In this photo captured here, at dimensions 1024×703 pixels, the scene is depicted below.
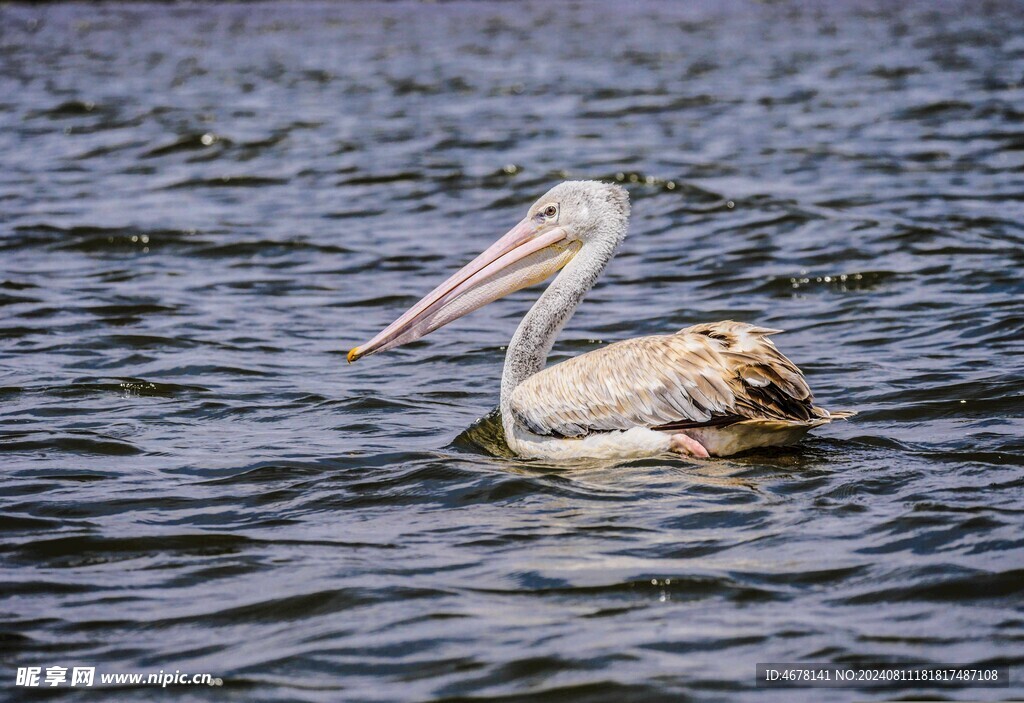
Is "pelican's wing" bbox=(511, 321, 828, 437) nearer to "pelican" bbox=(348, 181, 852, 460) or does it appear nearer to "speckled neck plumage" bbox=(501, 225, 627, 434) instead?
"pelican" bbox=(348, 181, 852, 460)

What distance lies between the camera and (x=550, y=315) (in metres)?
6.43

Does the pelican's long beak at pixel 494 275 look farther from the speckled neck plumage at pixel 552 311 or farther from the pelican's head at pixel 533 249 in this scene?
the speckled neck plumage at pixel 552 311

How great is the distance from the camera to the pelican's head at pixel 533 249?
21.4 ft

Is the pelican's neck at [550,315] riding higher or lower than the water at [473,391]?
higher

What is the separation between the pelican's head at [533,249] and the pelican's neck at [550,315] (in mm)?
72

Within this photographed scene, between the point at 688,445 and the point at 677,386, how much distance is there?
0.81ft

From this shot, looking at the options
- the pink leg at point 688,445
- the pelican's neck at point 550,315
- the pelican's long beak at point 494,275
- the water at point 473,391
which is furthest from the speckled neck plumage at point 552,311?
the pink leg at point 688,445

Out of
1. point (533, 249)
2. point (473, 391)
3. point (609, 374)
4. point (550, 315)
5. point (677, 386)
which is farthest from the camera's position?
point (473, 391)

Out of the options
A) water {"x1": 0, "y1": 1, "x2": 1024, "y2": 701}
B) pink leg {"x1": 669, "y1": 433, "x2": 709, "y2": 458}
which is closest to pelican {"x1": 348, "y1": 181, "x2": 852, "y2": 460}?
pink leg {"x1": 669, "y1": 433, "x2": 709, "y2": 458}

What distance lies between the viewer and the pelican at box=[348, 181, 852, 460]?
5.49 meters

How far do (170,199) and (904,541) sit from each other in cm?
926

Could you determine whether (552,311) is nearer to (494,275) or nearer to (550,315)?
(550,315)

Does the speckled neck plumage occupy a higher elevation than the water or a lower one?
higher

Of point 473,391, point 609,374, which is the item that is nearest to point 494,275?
point 473,391
